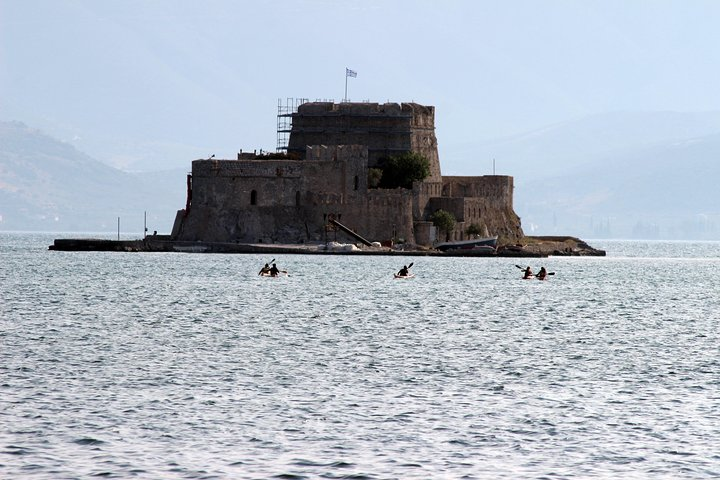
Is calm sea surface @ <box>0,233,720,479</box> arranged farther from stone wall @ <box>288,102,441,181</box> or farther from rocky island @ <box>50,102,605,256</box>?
stone wall @ <box>288,102,441,181</box>

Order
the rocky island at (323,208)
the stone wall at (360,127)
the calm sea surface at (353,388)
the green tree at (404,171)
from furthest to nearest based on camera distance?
the stone wall at (360,127)
the green tree at (404,171)
the rocky island at (323,208)
the calm sea surface at (353,388)

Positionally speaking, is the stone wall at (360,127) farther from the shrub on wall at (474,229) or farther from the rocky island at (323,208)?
the shrub on wall at (474,229)

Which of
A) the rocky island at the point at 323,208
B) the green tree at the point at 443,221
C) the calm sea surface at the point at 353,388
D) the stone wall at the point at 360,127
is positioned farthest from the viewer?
the stone wall at the point at 360,127

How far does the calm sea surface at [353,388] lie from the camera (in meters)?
30.0

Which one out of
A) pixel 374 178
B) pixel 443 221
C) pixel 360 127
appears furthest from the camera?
pixel 360 127

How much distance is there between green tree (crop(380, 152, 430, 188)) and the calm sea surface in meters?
71.2

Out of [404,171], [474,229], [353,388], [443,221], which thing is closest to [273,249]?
[443,221]

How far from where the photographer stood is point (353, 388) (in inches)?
1519

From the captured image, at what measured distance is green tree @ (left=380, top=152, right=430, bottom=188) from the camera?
146 meters

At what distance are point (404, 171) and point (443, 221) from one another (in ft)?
22.6

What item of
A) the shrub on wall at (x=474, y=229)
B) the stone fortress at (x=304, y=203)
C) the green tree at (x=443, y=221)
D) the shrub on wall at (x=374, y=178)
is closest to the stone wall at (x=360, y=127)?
the shrub on wall at (x=374, y=178)

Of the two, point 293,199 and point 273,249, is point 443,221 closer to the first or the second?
point 293,199

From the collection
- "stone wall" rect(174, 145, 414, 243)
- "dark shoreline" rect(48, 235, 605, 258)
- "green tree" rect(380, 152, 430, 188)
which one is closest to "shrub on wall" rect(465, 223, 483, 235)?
"dark shoreline" rect(48, 235, 605, 258)

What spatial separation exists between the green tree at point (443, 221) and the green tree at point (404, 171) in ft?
13.8
